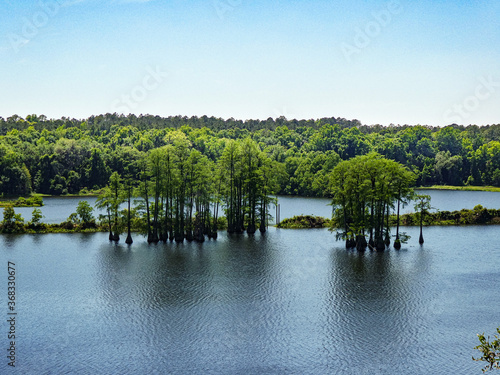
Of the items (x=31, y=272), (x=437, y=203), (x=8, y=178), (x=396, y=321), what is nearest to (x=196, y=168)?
(x=31, y=272)

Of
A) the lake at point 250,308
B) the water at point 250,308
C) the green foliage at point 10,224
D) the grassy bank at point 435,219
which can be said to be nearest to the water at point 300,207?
the grassy bank at point 435,219

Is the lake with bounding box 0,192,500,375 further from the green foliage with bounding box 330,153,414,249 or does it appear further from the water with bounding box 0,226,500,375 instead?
the green foliage with bounding box 330,153,414,249

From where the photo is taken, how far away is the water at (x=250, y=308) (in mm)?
29219

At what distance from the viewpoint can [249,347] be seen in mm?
30859

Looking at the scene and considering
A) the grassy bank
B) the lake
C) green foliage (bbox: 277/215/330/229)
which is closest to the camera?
the lake

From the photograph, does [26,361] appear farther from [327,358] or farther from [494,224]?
[494,224]

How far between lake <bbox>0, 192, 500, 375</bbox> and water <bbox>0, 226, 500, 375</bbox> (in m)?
0.12

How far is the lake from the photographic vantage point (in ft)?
95.9

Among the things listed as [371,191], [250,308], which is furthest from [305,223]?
[250,308]

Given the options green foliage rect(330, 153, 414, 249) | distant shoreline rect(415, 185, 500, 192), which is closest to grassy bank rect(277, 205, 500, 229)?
green foliage rect(330, 153, 414, 249)

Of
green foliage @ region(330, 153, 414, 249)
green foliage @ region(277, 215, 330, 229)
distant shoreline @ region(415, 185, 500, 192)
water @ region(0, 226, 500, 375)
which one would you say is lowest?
water @ region(0, 226, 500, 375)

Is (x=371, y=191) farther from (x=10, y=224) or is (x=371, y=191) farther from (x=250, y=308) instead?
(x=10, y=224)

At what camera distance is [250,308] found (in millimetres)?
37938

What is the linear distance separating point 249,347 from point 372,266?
23.4 metres
